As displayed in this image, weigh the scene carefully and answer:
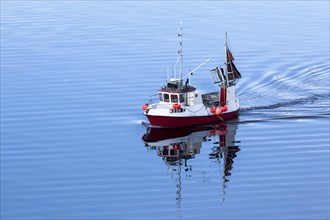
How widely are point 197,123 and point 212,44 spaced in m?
31.3

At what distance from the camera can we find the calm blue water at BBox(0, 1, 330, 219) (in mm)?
76812

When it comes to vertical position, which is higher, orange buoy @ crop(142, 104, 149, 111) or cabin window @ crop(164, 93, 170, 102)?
cabin window @ crop(164, 93, 170, 102)

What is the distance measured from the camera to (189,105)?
9675 cm

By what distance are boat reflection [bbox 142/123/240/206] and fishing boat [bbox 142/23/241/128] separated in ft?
2.97

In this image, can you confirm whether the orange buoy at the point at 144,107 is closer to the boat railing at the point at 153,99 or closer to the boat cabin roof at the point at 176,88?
the boat cabin roof at the point at 176,88

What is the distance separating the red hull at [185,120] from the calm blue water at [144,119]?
1.01m

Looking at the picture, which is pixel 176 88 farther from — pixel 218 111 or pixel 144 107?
pixel 218 111

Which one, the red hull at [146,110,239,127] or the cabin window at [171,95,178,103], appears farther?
the cabin window at [171,95,178,103]

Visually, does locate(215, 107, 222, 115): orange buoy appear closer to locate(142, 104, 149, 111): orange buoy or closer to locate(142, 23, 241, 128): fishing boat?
locate(142, 23, 241, 128): fishing boat

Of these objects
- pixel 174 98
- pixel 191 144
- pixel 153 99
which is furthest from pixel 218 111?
pixel 153 99

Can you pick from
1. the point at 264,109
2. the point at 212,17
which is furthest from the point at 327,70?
the point at 212,17

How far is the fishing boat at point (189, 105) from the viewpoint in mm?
95562

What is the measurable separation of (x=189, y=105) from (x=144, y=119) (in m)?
4.89

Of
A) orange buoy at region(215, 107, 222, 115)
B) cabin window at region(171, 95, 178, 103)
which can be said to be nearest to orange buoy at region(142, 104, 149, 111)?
cabin window at region(171, 95, 178, 103)
